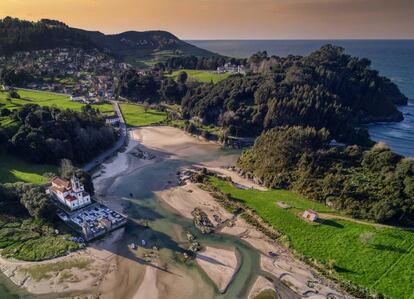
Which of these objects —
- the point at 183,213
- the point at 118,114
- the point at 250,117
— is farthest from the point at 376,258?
the point at 118,114

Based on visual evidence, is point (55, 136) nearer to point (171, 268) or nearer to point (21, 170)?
point (21, 170)

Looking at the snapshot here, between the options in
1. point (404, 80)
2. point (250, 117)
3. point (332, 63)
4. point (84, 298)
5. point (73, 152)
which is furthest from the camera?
point (404, 80)

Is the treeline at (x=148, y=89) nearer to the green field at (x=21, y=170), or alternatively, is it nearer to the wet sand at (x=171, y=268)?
the green field at (x=21, y=170)

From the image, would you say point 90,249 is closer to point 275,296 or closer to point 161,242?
point 161,242

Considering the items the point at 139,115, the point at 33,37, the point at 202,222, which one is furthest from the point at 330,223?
the point at 33,37

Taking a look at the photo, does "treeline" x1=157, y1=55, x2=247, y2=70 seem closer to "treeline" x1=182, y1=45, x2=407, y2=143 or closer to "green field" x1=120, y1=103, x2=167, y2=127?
"treeline" x1=182, y1=45, x2=407, y2=143

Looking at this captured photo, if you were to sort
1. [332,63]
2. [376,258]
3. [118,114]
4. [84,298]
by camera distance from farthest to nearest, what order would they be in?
[332,63] → [118,114] → [376,258] → [84,298]
